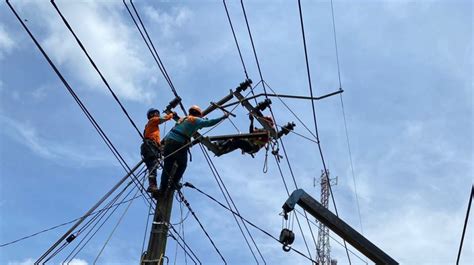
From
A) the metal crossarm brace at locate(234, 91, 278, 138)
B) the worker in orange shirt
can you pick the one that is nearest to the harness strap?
the worker in orange shirt

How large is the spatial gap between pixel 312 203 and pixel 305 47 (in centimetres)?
245

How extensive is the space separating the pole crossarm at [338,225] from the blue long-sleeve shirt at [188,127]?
1.88m

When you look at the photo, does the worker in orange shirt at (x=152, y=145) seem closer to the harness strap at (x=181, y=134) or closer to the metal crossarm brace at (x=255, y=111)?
the harness strap at (x=181, y=134)

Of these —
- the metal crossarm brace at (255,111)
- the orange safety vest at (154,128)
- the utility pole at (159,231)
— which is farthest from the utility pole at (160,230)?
the metal crossarm brace at (255,111)

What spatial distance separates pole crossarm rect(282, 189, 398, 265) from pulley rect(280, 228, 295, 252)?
12.4 inches

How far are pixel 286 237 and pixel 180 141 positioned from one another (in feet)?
7.79

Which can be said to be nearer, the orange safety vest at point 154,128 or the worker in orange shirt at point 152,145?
the worker in orange shirt at point 152,145

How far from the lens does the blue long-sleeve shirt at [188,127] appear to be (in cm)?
849

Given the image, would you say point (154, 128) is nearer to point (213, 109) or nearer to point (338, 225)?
point (213, 109)

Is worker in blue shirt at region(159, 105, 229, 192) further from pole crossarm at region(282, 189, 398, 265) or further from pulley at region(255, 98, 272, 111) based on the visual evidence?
pole crossarm at region(282, 189, 398, 265)

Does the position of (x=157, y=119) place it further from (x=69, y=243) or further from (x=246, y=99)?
(x=69, y=243)

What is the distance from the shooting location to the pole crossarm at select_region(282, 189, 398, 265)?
759 cm

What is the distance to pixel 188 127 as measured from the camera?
8.52m

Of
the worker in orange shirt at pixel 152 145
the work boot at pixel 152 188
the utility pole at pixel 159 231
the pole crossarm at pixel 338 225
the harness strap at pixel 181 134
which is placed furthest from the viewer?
the harness strap at pixel 181 134
